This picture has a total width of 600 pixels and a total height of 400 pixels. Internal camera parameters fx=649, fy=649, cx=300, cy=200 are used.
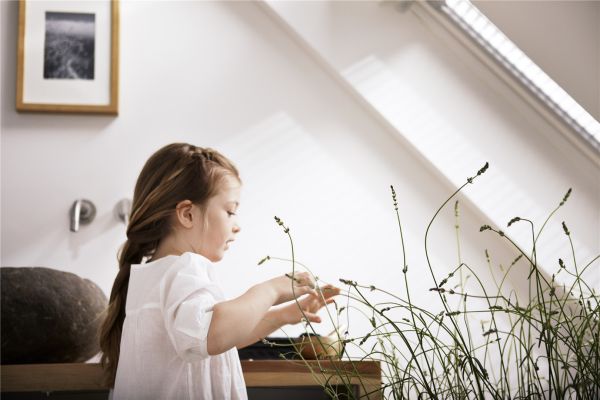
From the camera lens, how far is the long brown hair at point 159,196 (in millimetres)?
1612

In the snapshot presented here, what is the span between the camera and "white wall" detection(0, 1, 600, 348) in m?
2.34

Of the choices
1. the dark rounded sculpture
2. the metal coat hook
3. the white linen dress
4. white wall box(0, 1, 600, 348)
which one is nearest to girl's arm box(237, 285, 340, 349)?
the white linen dress

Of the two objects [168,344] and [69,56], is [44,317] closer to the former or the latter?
[168,344]

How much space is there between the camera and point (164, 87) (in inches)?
97.6

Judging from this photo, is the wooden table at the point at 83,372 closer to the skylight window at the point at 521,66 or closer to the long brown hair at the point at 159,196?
the long brown hair at the point at 159,196

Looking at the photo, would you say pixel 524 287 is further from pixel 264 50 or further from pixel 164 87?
pixel 164 87

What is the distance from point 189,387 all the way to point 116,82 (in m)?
1.39

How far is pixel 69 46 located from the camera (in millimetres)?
2439

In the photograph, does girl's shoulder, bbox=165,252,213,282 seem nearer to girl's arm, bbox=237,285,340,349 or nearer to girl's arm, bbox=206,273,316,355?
girl's arm, bbox=206,273,316,355

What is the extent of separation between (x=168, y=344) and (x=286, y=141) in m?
1.18

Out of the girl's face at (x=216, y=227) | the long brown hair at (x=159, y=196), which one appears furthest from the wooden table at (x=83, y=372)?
the girl's face at (x=216, y=227)

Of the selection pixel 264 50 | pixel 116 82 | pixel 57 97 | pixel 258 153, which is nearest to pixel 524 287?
pixel 258 153

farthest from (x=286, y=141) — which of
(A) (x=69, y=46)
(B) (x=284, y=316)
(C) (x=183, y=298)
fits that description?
(C) (x=183, y=298)

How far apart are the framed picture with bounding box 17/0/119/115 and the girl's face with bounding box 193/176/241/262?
0.97 meters
